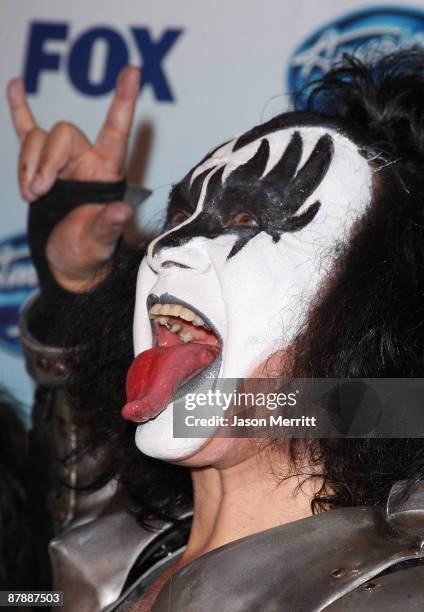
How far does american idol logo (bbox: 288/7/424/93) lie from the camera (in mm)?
1364

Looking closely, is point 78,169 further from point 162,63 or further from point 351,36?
point 351,36

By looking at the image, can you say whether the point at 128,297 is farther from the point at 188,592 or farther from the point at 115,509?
the point at 188,592

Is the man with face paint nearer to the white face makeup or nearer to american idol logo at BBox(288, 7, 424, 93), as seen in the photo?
the white face makeup

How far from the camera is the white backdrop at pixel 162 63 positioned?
→ 4.70ft

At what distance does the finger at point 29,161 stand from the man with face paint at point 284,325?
0.40 m

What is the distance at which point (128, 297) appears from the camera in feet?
3.60


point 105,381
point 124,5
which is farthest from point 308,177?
point 124,5

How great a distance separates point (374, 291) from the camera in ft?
2.89

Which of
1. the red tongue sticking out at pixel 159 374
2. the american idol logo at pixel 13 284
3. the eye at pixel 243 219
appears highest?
the eye at pixel 243 219

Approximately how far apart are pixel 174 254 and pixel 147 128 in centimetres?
65

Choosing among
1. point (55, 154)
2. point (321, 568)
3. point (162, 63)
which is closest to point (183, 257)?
point (321, 568)

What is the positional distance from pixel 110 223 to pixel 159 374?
0.38 meters

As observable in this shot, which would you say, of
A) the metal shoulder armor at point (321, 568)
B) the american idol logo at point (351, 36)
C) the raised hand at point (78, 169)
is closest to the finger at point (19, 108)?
the raised hand at point (78, 169)

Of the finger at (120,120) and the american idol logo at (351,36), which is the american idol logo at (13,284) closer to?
the finger at (120,120)
